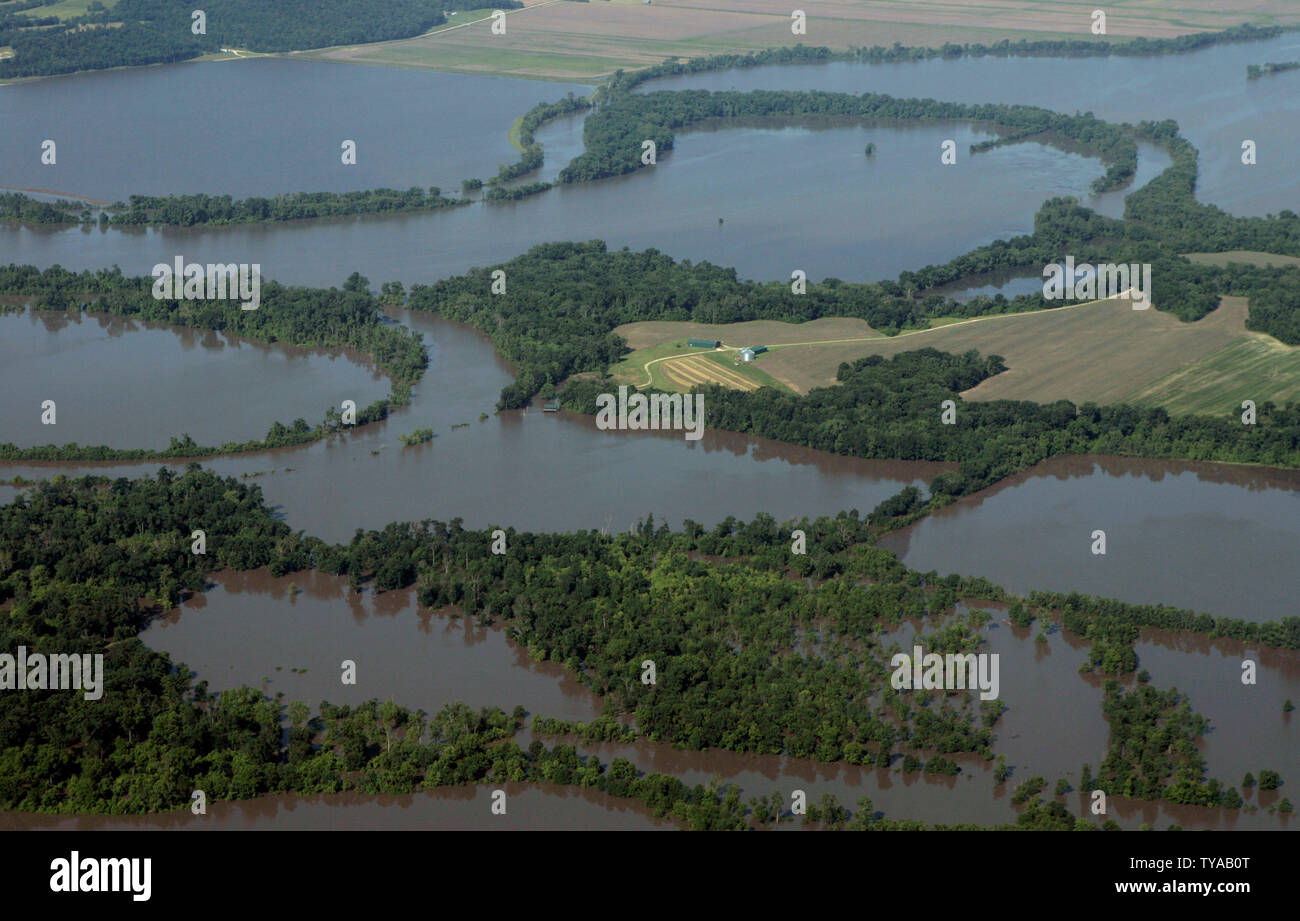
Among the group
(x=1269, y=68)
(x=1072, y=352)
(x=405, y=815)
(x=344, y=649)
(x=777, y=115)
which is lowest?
(x=405, y=815)

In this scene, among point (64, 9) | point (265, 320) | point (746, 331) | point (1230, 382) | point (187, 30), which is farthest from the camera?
point (64, 9)

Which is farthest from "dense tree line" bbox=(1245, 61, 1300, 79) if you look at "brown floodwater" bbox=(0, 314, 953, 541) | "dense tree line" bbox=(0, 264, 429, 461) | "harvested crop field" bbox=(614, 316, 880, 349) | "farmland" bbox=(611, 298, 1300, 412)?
"brown floodwater" bbox=(0, 314, 953, 541)

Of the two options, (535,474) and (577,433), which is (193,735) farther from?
(577,433)

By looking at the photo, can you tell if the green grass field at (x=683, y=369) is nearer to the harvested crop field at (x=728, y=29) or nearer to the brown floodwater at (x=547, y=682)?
the brown floodwater at (x=547, y=682)

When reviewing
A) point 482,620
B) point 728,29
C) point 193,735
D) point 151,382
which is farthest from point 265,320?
point 728,29

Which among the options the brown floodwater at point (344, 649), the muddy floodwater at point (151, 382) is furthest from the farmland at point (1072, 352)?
the brown floodwater at point (344, 649)

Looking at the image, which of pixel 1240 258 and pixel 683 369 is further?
pixel 1240 258

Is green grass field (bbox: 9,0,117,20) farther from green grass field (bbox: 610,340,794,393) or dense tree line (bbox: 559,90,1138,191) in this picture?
green grass field (bbox: 610,340,794,393)
